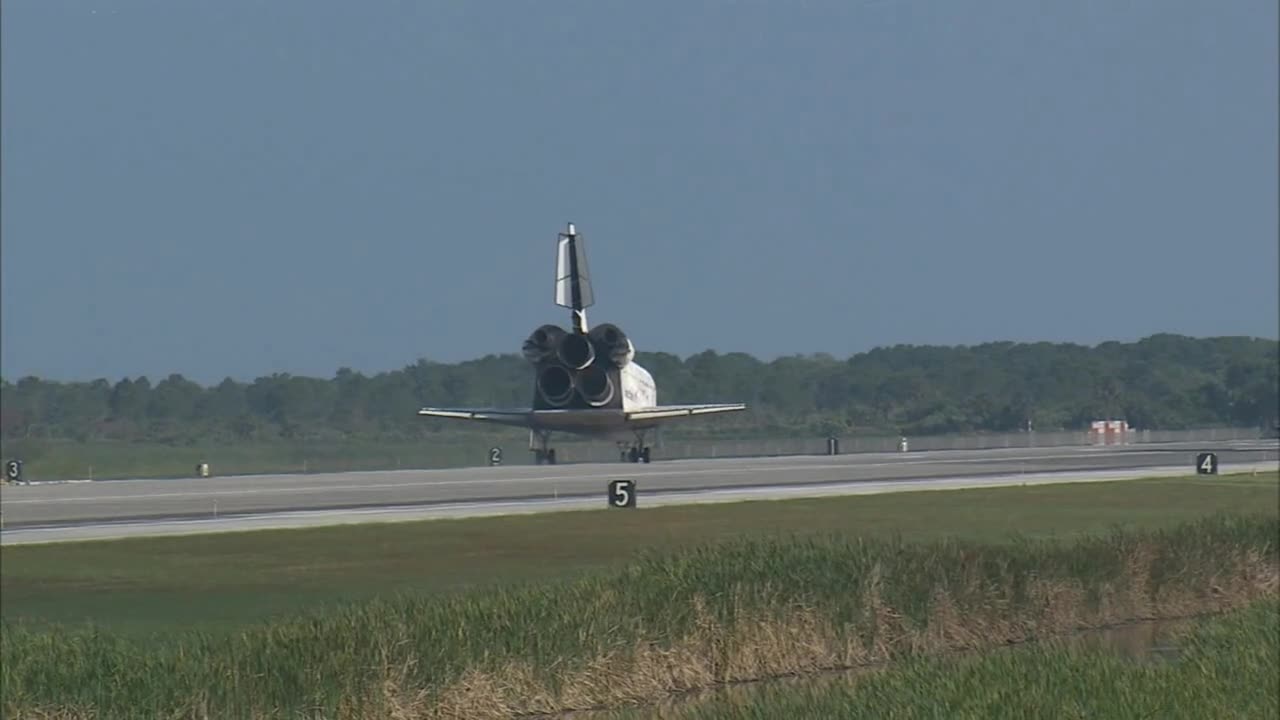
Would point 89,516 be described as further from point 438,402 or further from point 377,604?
point 438,402

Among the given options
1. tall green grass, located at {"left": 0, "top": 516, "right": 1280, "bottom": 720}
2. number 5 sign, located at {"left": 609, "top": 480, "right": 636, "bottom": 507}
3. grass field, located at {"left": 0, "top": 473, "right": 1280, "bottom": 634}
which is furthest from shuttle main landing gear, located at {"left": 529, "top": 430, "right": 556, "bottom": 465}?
tall green grass, located at {"left": 0, "top": 516, "right": 1280, "bottom": 720}

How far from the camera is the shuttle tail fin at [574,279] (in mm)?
107875

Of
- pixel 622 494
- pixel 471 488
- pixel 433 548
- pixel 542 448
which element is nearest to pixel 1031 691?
pixel 433 548

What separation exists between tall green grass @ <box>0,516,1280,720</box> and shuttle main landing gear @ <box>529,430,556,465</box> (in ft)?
231

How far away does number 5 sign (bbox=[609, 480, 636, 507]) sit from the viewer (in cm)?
5788

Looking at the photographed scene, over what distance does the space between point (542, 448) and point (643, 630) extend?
80469mm

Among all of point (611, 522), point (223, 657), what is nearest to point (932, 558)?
point (223, 657)

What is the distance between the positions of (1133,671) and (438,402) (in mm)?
164139

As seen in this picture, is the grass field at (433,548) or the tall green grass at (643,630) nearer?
the tall green grass at (643,630)

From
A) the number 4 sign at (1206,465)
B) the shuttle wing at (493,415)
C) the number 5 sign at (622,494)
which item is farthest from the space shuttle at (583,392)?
the number 5 sign at (622,494)

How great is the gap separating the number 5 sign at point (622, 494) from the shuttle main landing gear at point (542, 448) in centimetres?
4771

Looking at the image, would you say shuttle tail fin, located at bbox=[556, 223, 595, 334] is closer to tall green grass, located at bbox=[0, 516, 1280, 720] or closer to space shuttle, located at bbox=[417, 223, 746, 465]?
space shuttle, located at bbox=[417, 223, 746, 465]

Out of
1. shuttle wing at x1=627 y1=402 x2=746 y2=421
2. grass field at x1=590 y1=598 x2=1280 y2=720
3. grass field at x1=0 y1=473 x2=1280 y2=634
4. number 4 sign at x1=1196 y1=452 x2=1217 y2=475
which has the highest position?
shuttle wing at x1=627 y1=402 x2=746 y2=421

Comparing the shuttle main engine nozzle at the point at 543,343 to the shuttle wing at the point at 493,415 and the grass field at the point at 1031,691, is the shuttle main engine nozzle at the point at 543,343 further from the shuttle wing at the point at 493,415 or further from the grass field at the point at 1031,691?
the grass field at the point at 1031,691
